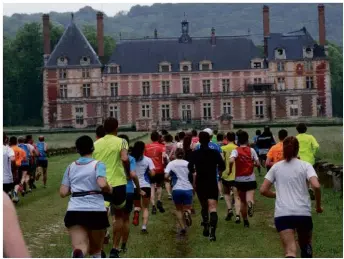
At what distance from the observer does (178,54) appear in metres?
86.1

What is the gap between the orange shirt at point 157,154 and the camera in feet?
52.4

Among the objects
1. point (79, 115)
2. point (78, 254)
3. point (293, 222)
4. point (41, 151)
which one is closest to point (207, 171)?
point (293, 222)

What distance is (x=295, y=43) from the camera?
8506 cm

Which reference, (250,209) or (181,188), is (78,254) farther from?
(250,209)

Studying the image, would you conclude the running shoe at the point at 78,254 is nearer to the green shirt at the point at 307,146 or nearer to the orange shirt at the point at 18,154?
the green shirt at the point at 307,146

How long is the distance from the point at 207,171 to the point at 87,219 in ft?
13.4

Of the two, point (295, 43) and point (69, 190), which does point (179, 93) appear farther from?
point (69, 190)

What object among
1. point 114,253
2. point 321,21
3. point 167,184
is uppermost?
point 321,21

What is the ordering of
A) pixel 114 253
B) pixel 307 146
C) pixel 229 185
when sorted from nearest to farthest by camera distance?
pixel 114 253
pixel 229 185
pixel 307 146

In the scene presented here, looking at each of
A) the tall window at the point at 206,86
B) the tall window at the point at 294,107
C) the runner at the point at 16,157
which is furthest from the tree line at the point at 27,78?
the runner at the point at 16,157

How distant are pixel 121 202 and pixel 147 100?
2947 inches

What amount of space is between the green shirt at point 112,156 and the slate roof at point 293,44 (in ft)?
245

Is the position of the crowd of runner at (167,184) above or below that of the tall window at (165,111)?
below

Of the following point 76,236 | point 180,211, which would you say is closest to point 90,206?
point 76,236
